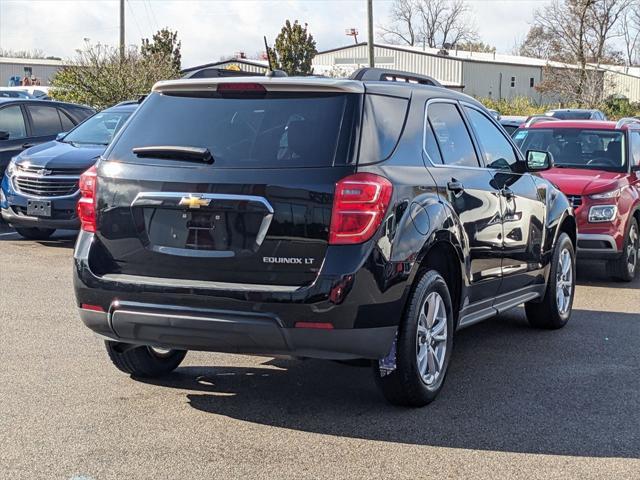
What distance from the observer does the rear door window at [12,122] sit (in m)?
14.6

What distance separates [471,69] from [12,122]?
192 feet

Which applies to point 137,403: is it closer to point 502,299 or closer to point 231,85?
point 231,85

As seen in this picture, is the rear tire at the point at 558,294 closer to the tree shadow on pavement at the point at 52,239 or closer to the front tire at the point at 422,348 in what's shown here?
the front tire at the point at 422,348

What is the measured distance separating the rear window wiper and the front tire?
1.34 m

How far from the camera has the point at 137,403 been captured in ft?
18.4

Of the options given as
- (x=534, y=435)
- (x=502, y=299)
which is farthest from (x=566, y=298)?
(x=534, y=435)

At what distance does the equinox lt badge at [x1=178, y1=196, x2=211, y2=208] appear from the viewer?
5.00 m

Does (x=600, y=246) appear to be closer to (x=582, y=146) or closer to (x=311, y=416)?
(x=582, y=146)

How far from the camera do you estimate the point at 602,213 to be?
1035 centimetres

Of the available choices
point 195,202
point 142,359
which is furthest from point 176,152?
point 142,359

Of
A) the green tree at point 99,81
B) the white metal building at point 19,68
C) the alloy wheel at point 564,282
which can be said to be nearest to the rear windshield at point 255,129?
the alloy wheel at point 564,282

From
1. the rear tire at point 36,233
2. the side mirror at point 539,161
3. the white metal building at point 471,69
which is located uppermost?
the white metal building at point 471,69

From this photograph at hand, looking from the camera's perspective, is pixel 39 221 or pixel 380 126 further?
pixel 39 221

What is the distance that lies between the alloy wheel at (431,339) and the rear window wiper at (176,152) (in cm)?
143
